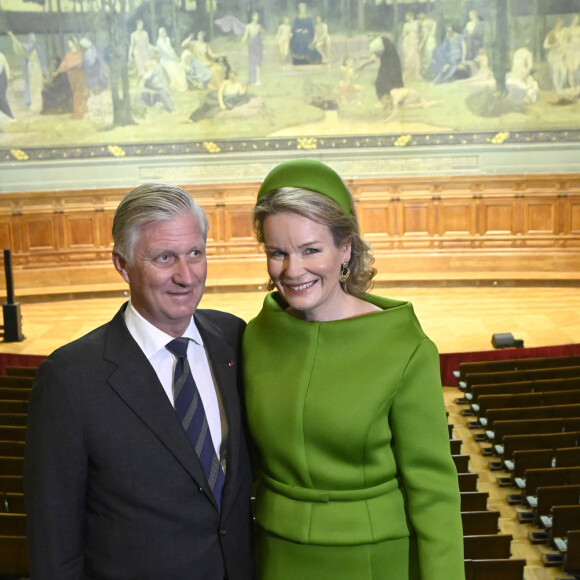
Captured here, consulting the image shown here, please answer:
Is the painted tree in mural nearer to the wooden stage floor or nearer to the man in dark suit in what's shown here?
the wooden stage floor

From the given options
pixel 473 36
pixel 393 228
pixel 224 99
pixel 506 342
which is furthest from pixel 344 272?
pixel 473 36

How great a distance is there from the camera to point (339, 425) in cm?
203

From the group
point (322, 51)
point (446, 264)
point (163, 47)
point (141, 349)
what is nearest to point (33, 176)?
point (163, 47)

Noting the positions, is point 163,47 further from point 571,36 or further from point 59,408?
point 59,408

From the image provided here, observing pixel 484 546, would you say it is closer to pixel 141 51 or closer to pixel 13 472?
pixel 13 472

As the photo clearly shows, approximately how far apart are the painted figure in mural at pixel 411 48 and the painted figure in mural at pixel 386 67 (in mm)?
118

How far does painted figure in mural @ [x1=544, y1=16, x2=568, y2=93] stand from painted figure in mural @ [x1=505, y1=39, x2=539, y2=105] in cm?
29

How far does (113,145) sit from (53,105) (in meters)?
1.21

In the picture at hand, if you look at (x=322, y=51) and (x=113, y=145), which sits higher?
(x=322, y=51)

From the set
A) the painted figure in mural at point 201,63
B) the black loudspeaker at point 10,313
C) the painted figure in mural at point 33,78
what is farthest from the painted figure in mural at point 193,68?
the black loudspeaker at point 10,313

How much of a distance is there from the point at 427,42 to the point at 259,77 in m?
2.90

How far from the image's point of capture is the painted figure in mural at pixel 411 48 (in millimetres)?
14234

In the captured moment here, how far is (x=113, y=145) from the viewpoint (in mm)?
14305

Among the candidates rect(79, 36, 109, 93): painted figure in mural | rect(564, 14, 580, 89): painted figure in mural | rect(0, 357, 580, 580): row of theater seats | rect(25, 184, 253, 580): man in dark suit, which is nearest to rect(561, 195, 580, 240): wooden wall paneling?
rect(564, 14, 580, 89): painted figure in mural
